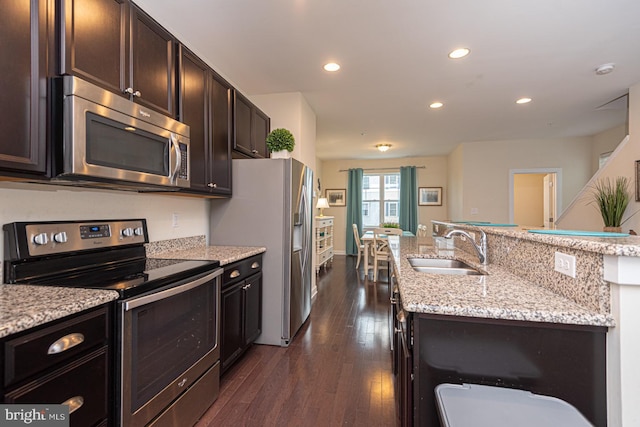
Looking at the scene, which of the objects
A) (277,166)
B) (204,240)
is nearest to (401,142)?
(277,166)

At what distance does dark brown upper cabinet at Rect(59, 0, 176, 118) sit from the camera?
4.10ft

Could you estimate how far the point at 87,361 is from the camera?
3.48ft

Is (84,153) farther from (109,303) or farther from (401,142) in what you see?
(401,142)

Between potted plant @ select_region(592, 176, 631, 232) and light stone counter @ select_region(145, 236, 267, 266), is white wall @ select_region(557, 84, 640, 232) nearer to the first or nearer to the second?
potted plant @ select_region(592, 176, 631, 232)

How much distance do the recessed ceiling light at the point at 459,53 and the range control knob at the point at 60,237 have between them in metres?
3.11

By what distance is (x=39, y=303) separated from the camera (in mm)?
994

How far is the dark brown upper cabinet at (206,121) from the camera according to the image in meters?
2.00

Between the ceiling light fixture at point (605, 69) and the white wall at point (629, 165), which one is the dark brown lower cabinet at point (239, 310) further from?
the white wall at point (629, 165)

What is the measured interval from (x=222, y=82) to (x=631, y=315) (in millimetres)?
2694

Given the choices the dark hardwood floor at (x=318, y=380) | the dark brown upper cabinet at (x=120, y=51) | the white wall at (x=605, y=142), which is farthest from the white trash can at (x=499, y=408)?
the white wall at (x=605, y=142)

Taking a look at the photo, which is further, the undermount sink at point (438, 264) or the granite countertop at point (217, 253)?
the granite countertop at point (217, 253)

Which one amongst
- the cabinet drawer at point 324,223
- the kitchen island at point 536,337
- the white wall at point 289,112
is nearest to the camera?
the kitchen island at point 536,337

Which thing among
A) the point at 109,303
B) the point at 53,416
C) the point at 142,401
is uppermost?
the point at 109,303

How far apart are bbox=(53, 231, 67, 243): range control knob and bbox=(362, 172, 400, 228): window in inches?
270
